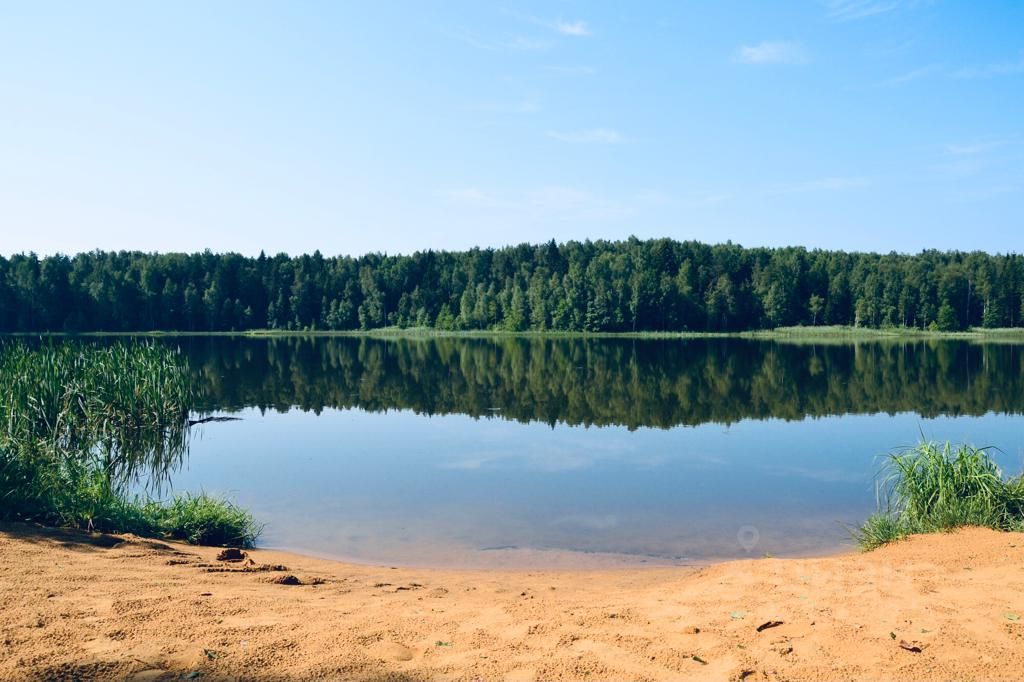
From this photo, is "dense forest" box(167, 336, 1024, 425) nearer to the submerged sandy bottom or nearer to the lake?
the lake

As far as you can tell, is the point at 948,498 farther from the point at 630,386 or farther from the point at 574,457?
the point at 630,386

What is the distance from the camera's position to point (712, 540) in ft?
39.1

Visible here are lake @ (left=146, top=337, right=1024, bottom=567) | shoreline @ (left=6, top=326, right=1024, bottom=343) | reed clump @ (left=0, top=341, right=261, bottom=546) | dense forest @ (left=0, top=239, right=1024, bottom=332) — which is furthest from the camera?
dense forest @ (left=0, top=239, right=1024, bottom=332)

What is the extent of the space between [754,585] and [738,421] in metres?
17.9

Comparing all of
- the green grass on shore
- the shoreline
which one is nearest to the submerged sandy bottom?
the shoreline

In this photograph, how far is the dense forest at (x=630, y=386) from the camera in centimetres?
2703

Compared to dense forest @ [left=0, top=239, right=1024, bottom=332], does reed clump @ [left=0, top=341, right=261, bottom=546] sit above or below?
below

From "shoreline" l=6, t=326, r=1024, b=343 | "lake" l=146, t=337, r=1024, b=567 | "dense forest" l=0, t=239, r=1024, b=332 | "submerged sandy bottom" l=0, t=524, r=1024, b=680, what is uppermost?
"dense forest" l=0, t=239, r=1024, b=332

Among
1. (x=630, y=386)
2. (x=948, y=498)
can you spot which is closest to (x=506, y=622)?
(x=948, y=498)

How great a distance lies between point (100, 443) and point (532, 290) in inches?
3886

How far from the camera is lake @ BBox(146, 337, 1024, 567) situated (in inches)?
478

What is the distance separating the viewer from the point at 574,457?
18.8m

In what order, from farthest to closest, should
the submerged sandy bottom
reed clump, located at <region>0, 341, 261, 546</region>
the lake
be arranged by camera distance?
the lake → reed clump, located at <region>0, 341, 261, 546</region> → the submerged sandy bottom

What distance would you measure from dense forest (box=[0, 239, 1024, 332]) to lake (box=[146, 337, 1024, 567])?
7020 centimetres
